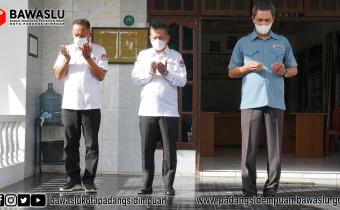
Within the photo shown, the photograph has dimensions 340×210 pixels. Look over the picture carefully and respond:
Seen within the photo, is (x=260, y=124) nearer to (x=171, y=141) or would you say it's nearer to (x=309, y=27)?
(x=171, y=141)

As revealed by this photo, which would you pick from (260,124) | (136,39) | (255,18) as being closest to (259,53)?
(255,18)

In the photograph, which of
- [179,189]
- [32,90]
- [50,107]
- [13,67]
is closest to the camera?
[179,189]

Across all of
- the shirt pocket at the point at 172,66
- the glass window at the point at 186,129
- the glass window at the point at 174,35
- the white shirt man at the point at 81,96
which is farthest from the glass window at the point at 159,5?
the shirt pocket at the point at 172,66

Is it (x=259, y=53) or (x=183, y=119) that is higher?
(x=259, y=53)

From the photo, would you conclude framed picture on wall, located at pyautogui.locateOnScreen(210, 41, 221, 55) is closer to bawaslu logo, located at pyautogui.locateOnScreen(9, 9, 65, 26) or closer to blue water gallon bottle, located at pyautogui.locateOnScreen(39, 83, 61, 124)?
bawaslu logo, located at pyautogui.locateOnScreen(9, 9, 65, 26)

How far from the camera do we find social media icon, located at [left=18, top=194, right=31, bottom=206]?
4.95 meters

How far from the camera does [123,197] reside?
5.28 metres

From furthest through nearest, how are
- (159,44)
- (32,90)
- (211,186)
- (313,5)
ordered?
(313,5) → (32,90) → (211,186) → (159,44)

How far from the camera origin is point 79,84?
17.6ft

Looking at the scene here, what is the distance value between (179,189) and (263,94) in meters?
1.60

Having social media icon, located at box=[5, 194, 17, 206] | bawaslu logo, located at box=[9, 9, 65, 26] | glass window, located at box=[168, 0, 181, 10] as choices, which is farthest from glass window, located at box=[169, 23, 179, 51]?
social media icon, located at box=[5, 194, 17, 206]

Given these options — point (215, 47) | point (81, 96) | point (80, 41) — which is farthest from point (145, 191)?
point (215, 47)

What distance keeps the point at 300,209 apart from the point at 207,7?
359cm

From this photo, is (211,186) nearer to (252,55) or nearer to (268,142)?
(268,142)
